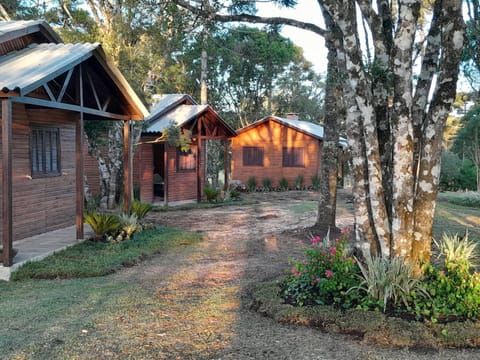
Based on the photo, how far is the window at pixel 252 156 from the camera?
28.6 m

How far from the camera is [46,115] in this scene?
1057 centimetres

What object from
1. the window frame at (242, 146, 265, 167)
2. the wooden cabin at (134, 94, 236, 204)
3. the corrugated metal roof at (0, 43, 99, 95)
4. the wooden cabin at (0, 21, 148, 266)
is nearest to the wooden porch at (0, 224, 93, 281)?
the wooden cabin at (0, 21, 148, 266)

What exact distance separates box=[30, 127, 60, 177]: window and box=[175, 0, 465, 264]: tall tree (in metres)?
7.20

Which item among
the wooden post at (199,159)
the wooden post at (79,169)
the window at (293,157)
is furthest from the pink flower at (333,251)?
the window at (293,157)

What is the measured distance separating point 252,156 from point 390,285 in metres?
23.9

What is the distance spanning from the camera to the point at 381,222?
5520mm

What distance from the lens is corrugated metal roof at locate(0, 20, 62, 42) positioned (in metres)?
8.64

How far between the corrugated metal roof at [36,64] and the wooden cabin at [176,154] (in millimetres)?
9361

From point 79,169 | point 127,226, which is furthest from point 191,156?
point 79,169

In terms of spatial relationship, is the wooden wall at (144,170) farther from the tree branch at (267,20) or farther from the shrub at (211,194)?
the tree branch at (267,20)

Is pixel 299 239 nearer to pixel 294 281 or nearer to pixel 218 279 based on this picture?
pixel 218 279

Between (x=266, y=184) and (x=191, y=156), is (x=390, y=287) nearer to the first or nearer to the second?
(x=191, y=156)

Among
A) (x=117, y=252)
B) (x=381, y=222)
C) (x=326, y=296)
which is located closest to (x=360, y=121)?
(x=381, y=222)

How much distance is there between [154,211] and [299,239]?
7613 mm
